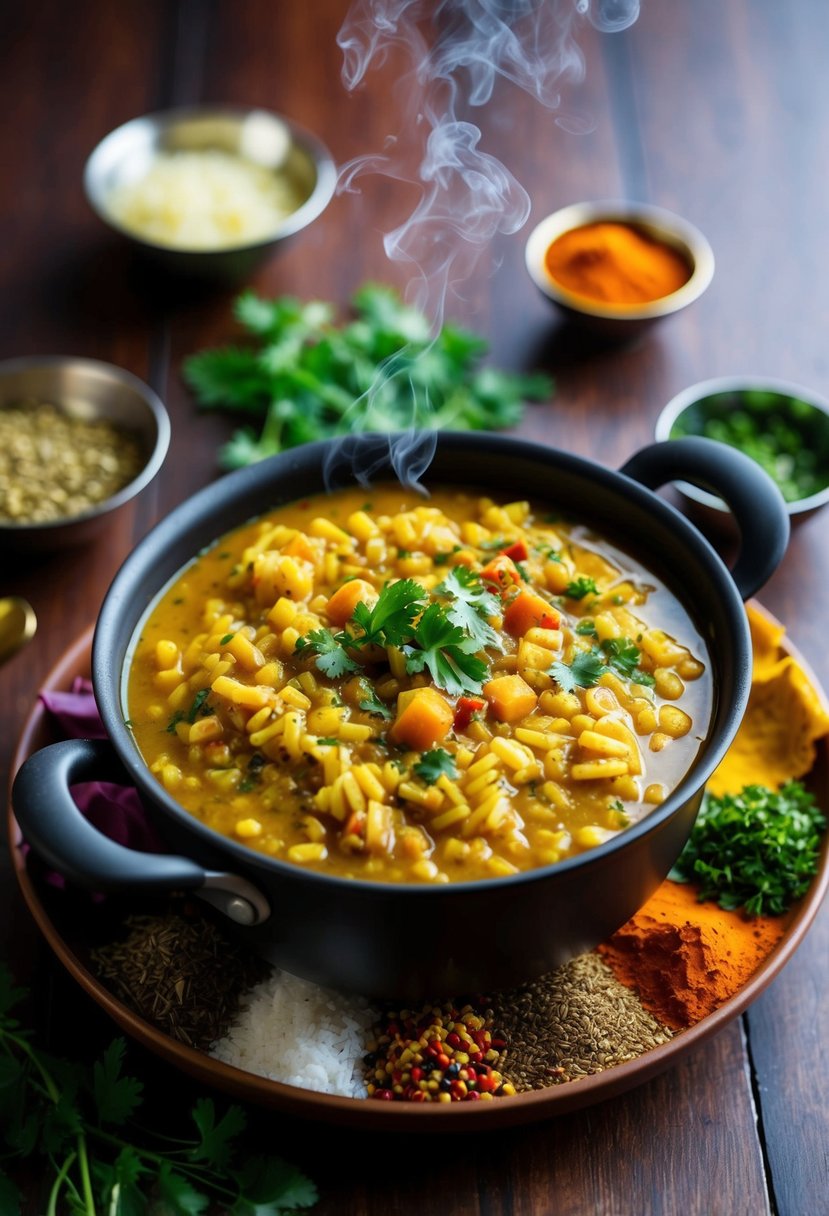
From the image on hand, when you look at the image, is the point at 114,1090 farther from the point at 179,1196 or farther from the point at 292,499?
the point at 292,499

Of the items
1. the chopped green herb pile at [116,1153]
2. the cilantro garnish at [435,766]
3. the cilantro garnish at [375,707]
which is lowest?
the chopped green herb pile at [116,1153]

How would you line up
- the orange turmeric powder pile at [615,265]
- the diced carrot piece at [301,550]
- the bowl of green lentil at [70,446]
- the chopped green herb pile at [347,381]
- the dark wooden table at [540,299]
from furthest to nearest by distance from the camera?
the orange turmeric powder pile at [615,265]
the chopped green herb pile at [347,381]
the bowl of green lentil at [70,446]
the diced carrot piece at [301,550]
the dark wooden table at [540,299]

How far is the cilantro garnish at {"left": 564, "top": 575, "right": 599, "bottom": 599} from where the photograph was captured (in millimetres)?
3324

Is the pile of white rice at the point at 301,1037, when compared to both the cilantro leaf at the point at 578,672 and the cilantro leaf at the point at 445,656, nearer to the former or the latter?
the cilantro leaf at the point at 445,656

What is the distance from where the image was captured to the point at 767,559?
10.8 ft

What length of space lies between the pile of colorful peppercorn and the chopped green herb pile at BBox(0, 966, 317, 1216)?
30 cm

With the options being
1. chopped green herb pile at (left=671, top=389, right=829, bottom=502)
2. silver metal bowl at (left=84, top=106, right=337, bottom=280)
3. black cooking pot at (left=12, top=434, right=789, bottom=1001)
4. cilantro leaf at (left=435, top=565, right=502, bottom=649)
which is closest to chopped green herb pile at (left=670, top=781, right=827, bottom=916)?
black cooking pot at (left=12, top=434, right=789, bottom=1001)

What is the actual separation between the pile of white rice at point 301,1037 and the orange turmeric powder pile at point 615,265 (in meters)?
3.14

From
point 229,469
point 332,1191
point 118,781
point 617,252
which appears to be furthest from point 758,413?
point 332,1191

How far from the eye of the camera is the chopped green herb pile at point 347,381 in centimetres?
484

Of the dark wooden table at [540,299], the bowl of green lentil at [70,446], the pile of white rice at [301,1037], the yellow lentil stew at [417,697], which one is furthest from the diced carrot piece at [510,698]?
the bowl of green lentil at [70,446]

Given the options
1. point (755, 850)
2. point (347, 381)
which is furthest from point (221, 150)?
point (755, 850)

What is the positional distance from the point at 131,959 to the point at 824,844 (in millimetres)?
1786

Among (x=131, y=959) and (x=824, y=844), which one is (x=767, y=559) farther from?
(x=131, y=959)
